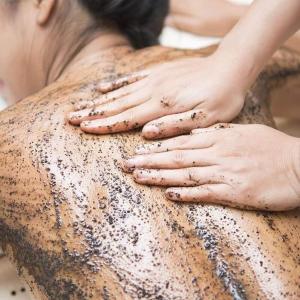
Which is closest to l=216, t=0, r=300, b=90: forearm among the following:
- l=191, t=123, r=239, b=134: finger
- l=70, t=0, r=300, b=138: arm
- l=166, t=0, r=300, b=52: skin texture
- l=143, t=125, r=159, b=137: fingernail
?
l=70, t=0, r=300, b=138: arm

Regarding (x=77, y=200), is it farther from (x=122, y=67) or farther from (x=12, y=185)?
(x=122, y=67)

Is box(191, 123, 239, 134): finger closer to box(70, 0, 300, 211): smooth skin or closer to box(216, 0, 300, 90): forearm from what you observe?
box(70, 0, 300, 211): smooth skin

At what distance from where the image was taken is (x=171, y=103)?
1.18 metres

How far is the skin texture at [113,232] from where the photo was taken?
38.7 inches

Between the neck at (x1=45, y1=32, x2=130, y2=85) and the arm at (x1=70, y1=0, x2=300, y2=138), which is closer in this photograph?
the arm at (x1=70, y1=0, x2=300, y2=138)

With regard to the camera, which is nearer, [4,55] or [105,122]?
[105,122]

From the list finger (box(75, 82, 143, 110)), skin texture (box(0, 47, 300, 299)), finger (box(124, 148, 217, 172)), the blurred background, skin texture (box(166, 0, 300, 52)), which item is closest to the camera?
skin texture (box(0, 47, 300, 299))

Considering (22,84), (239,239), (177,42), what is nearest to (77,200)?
(239,239)

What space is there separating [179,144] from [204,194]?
4.8 inches

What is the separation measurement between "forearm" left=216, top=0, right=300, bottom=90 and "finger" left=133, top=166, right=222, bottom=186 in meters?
0.26

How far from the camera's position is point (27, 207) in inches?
42.4

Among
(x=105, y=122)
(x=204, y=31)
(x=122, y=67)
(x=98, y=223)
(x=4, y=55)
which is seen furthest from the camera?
(x=204, y=31)

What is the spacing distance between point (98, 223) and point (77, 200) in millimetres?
61

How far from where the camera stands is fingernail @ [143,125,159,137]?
1.14m
